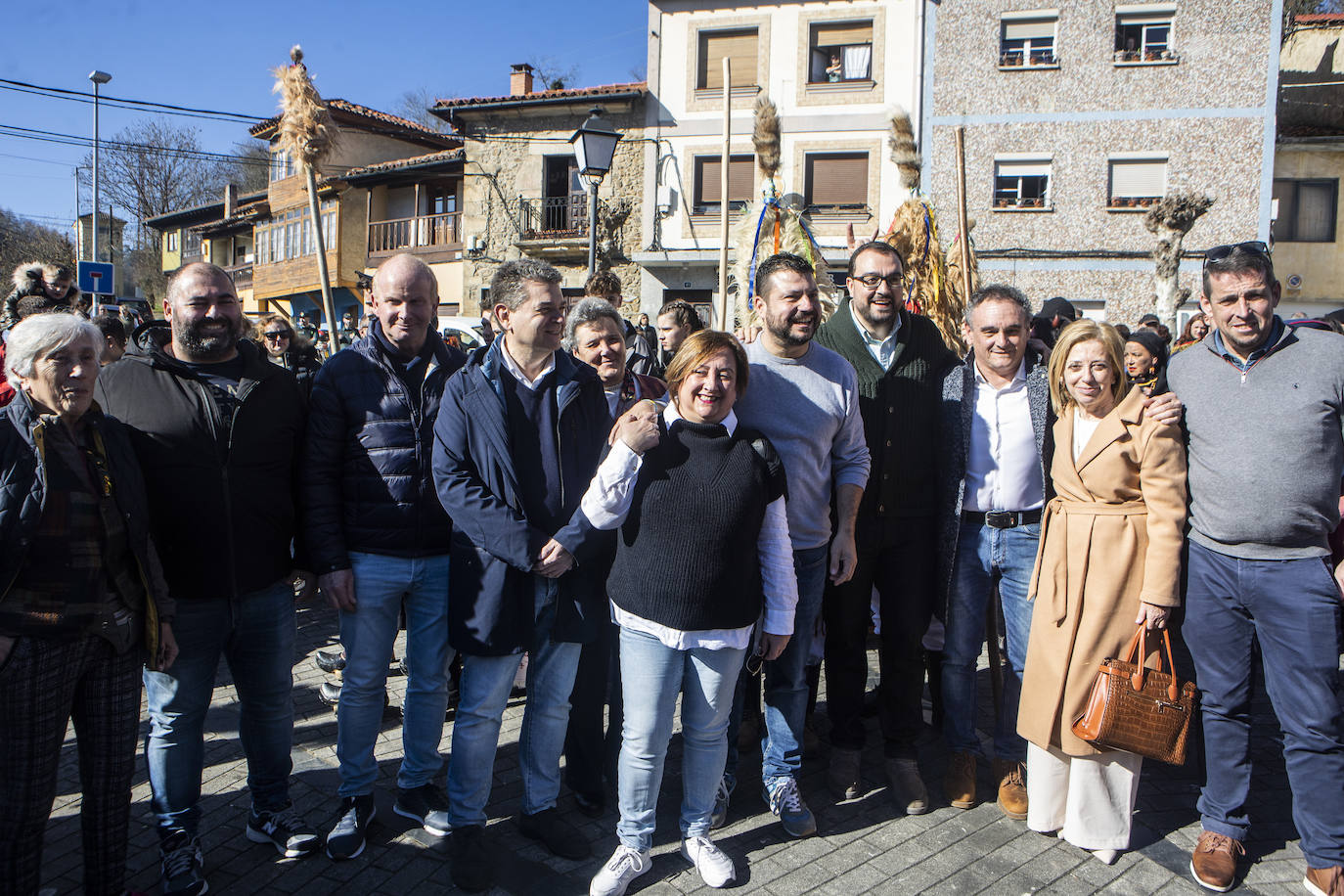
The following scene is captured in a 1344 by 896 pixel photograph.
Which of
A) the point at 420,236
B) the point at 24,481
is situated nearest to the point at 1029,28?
the point at 420,236

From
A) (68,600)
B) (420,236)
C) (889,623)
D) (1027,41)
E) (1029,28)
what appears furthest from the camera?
(420,236)

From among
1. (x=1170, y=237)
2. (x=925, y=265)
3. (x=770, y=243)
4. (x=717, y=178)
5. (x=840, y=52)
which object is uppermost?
(x=840, y=52)

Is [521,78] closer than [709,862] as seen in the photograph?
No

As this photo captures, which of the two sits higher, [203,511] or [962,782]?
[203,511]

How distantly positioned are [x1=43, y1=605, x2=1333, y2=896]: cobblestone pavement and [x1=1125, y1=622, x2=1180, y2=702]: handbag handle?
2.25ft

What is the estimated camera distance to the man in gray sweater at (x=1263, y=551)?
313cm

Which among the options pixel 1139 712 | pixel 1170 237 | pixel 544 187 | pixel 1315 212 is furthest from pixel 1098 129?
pixel 1139 712

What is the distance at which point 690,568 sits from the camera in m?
2.97

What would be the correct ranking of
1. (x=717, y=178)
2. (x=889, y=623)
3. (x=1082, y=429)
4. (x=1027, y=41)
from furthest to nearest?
(x=717, y=178) < (x=1027, y=41) < (x=889, y=623) < (x=1082, y=429)

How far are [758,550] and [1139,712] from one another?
1497mm

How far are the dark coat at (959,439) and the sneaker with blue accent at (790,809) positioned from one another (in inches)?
38.7

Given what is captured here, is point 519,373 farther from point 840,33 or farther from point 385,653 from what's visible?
point 840,33

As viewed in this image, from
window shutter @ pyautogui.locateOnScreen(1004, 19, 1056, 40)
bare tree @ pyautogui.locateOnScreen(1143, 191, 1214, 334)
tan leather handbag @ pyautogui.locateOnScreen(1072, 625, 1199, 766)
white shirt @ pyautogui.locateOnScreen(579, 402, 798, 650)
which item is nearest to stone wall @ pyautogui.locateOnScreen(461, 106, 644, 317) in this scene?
window shutter @ pyautogui.locateOnScreen(1004, 19, 1056, 40)

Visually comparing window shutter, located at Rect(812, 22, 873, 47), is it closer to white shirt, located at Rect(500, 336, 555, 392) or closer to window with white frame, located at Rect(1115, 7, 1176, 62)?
window with white frame, located at Rect(1115, 7, 1176, 62)
